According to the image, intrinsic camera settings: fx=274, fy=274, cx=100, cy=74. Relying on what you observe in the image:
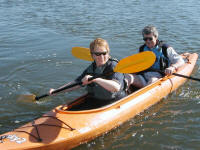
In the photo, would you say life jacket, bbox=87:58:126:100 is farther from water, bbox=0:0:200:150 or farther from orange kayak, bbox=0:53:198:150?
water, bbox=0:0:200:150

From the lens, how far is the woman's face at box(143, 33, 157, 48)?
4.82 m

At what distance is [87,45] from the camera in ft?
26.1

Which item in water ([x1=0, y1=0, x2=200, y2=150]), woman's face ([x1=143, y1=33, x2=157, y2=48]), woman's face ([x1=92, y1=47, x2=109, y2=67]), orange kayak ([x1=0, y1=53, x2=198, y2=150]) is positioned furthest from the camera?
woman's face ([x1=143, y1=33, x2=157, y2=48])

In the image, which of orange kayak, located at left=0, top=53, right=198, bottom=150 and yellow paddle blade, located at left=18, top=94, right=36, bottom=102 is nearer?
orange kayak, located at left=0, top=53, right=198, bottom=150

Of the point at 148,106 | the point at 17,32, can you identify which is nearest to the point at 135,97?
the point at 148,106

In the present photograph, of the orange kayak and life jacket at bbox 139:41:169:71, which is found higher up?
life jacket at bbox 139:41:169:71

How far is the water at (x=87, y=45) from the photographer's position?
4.15m

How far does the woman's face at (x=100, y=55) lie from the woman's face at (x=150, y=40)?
1354mm

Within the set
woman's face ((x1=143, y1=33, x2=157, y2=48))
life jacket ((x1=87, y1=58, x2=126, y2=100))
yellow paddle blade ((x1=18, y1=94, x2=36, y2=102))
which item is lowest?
yellow paddle blade ((x1=18, y1=94, x2=36, y2=102))

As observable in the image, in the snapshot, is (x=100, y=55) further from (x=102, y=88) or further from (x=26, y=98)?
(x=26, y=98)

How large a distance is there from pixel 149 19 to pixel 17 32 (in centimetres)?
489

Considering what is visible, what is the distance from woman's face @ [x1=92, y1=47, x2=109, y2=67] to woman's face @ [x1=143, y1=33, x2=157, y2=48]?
1.35 metres

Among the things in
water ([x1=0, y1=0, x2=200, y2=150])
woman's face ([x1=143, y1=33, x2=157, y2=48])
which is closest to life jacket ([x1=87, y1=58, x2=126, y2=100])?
water ([x1=0, y1=0, x2=200, y2=150])

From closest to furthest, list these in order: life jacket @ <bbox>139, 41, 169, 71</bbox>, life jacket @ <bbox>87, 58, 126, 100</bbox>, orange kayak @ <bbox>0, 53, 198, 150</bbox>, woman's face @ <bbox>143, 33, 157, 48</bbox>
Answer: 1. orange kayak @ <bbox>0, 53, 198, 150</bbox>
2. life jacket @ <bbox>87, 58, 126, 100</bbox>
3. woman's face @ <bbox>143, 33, 157, 48</bbox>
4. life jacket @ <bbox>139, 41, 169, 71</bbox>
